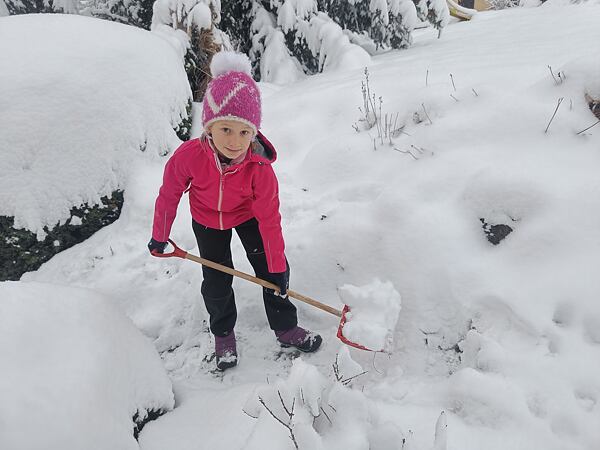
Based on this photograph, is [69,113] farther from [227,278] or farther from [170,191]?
[227,278]

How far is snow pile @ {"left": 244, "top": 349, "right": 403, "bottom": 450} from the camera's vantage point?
1274mm

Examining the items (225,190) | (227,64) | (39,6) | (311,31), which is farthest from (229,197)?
(39,6)

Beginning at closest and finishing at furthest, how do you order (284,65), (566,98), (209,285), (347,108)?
1. (209,285)
2. (566,98)
3. (347,108)
4. (284,65)

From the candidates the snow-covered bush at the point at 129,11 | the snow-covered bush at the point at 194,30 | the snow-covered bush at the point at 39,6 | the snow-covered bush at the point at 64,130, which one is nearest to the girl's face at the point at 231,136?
the snow-covered bush at the point at 64,130

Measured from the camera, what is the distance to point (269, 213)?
2.07 metres

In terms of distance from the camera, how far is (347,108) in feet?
13.2

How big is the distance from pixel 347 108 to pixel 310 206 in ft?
4.68

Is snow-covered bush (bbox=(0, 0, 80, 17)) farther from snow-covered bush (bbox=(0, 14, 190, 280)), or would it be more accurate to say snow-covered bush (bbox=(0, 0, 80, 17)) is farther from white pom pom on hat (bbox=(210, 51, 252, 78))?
white pom pom on hat (bbox=(210, 51, 252, 78))

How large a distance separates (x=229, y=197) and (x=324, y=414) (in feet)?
3.83

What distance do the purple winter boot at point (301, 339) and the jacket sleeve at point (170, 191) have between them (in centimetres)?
95

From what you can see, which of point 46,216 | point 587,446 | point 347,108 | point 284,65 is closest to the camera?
point 587,446

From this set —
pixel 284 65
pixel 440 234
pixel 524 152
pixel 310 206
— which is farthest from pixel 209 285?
pixel 284 65

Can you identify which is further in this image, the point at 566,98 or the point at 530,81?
the point at 530,81

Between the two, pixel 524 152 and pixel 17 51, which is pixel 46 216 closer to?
pixel 17 51
